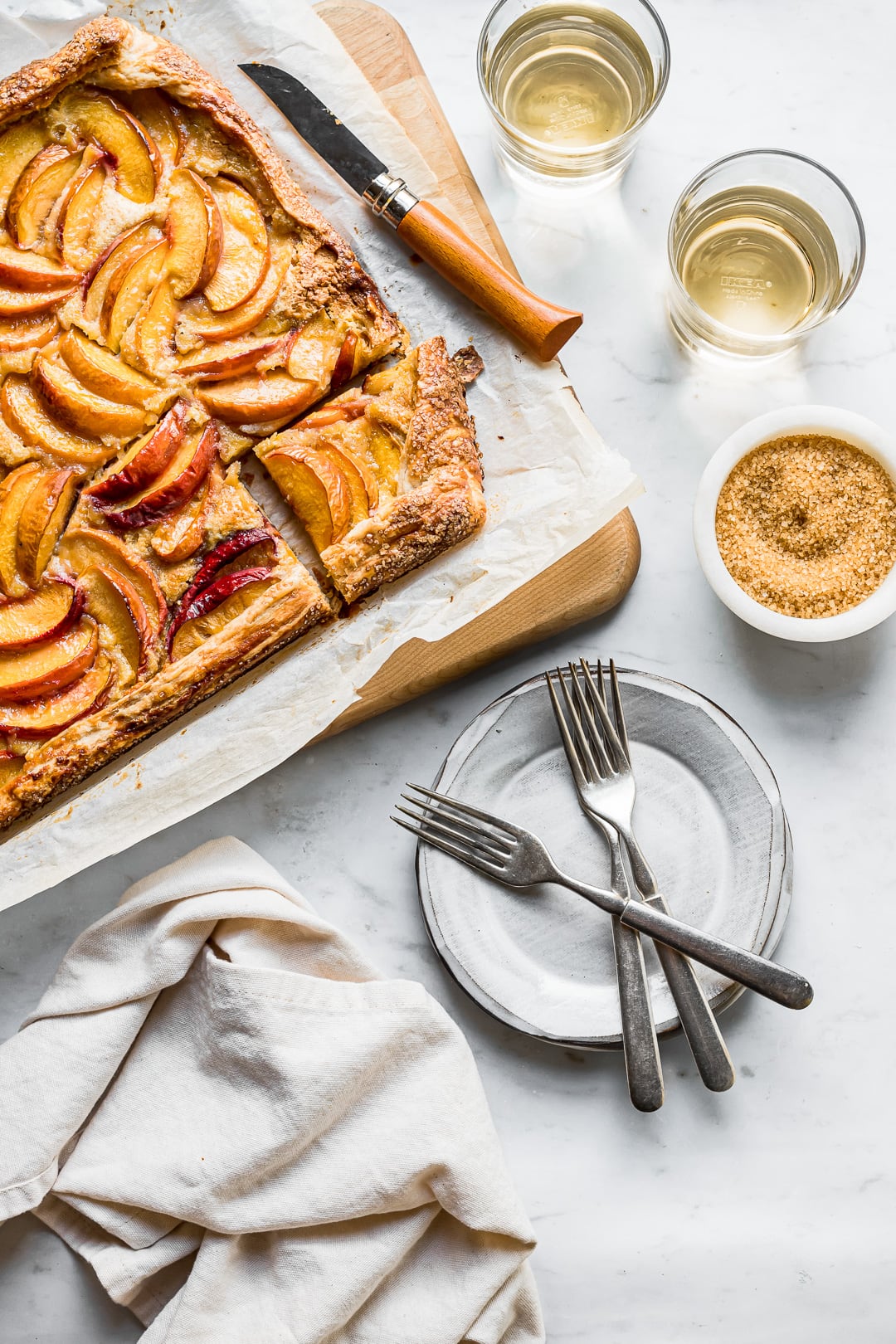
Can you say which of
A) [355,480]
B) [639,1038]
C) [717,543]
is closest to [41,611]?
[355,480]

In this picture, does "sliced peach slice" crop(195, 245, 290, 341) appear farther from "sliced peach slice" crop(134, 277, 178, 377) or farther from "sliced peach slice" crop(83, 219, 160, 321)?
"sliced peach slice" crop(83, 219, 160, 321)

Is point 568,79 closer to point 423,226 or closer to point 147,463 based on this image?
point 423,226

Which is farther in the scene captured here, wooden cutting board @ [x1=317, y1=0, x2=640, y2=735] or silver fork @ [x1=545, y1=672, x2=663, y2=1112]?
wooden cutting board @ [x1=317, y1=0, x2=640, y2=735]

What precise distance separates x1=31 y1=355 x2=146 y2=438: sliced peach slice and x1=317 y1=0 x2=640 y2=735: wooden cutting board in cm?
90

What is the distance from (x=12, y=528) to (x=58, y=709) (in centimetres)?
46

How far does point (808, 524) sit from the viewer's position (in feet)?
8.86

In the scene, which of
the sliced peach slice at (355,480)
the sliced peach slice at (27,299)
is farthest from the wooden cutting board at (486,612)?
the sliced peach slice at (27,299)

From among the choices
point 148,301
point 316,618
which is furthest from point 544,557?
point 148,301

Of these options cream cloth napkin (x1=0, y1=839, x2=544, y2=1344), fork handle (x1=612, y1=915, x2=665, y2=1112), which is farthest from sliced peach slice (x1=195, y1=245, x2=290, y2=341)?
fork handle (x1=612, y1=915, x2=665, y2=1112)

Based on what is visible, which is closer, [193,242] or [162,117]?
[193,242]

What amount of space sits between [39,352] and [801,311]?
1961 millimetres

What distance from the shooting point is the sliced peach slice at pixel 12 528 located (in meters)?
2.68

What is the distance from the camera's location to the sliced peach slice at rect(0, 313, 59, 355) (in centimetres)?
273

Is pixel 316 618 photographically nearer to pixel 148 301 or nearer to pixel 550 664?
pixel 550 664
